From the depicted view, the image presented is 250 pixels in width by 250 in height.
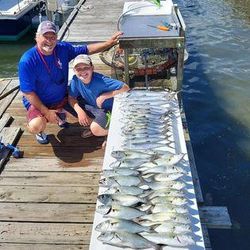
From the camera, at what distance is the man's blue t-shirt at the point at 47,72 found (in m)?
5.67

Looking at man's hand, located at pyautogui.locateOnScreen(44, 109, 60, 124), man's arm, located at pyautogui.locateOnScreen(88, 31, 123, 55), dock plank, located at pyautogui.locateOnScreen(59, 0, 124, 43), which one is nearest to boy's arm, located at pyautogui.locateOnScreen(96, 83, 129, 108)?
man's hand, located at pyautogui.locateOnScreen(44, 109, 60, 124)

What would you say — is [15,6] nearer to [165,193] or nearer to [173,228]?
[165,193]

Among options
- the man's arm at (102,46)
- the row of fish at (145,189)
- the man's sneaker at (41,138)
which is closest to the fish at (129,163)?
the row of fish at (145,189)

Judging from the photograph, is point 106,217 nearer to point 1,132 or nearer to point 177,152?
point 177,152

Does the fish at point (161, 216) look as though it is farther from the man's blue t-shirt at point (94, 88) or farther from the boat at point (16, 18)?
the boat at point (16, 18)

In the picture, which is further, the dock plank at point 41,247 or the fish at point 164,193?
the dock plank at point 41,247

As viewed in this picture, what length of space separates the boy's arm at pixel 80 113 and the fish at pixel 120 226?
2.32 meters

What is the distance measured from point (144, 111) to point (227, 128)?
14.2ft

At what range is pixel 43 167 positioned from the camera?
18.3 ft

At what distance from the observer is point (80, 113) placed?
5.74m

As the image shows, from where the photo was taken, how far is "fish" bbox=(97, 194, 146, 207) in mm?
3855

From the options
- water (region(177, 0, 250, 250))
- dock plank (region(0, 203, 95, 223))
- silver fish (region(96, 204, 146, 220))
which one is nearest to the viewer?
silver fish (region(96, 204, 146, 220))

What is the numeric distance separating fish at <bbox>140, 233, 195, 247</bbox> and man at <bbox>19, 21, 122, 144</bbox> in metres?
2.90

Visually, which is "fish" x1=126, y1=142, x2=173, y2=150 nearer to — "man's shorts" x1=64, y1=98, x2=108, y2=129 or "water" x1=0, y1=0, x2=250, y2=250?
"man's shorts" x1=64, y1=98, x2=108, y2=129
